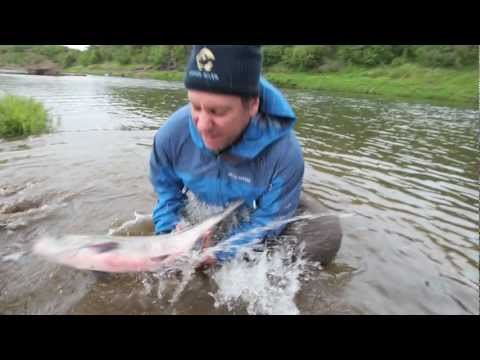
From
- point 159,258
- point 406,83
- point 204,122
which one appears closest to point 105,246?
point 159,258

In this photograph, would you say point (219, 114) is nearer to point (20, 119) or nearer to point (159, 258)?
point (159, 258)

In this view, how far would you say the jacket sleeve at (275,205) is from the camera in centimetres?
325

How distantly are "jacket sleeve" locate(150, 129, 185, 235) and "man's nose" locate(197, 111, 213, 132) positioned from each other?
855mm

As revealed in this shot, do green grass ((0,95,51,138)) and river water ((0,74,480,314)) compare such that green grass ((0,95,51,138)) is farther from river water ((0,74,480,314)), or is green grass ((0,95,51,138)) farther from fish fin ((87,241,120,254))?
fish fin ((87,241,120,254))

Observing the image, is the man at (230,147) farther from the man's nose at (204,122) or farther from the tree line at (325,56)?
the tree line at (325,56)

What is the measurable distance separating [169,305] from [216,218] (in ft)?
2.88

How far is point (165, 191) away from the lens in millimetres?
3762

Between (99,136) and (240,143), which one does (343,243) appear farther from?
(99,136)

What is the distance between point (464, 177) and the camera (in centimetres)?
728

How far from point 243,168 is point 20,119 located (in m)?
8.49

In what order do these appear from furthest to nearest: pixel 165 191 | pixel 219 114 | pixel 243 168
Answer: pixel 165 191
pixel 243 168
pixel 219 114

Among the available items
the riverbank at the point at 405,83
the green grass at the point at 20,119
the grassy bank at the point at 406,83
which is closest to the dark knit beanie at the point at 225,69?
the green grass at the point at 20,119

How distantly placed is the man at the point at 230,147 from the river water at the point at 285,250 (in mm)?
488
